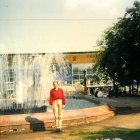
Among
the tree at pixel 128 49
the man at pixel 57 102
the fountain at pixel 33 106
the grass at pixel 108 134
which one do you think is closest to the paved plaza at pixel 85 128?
the grass at pixel 108 134

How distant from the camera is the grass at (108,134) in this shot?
10.4 meters

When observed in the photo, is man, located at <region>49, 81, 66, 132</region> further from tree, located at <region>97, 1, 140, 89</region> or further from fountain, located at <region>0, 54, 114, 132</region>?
tree, located at <region>97, 1, 140, 89</region>

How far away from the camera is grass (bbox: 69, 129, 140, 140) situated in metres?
10.4

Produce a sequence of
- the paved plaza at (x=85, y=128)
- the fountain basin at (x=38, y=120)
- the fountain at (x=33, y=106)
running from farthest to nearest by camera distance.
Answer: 1. the fountain at (x=33, y=106)
2. the fountain basin at (x=38, y=120)
3. the paved plaza at (x=85, y=128)


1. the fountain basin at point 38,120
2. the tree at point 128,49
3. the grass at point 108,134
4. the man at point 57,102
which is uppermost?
the tree at point 128,49

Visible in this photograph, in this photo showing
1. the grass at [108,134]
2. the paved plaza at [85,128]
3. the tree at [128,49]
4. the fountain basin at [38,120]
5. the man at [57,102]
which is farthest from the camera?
the tree at [128,49]

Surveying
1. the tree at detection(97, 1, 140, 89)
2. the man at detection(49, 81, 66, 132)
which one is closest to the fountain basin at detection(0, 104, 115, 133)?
the man at detection(49, 81, 66, 132)

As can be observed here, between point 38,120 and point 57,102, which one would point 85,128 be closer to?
point 57,102

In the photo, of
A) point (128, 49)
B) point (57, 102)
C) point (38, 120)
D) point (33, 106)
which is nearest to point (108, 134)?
point (57, 102)

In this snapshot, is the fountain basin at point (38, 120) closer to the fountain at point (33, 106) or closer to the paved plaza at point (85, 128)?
the fountain at point (33, 106)

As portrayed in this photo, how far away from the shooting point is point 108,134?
11.1m

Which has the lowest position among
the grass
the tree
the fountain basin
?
the grass

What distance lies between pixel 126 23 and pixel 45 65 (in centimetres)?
927

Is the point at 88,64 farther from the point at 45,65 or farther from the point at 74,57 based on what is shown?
the point at 45,65
